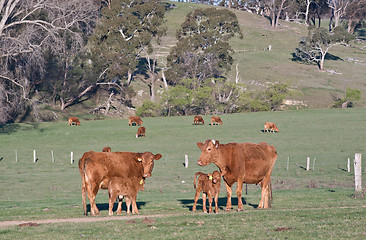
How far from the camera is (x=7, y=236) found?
12.8 metres

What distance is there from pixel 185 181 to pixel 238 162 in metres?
14.1

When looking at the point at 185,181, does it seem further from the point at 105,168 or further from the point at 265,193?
the point at 105,168

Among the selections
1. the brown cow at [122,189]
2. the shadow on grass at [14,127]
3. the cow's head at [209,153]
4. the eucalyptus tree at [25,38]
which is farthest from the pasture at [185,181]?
the eucalyptus tree at [25,38]

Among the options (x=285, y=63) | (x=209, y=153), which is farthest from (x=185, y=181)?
(x=285, y=63)

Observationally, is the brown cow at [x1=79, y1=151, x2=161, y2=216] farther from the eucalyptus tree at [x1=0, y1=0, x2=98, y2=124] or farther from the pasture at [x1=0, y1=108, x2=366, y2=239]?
the eucalyptus tree at [x1=0, y1=0, x2=98, y2=124]

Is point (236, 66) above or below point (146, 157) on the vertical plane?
above

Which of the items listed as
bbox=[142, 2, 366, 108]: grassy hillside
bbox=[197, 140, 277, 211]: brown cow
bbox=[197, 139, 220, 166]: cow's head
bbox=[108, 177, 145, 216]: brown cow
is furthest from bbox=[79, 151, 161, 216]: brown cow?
bbox=[142, 2, 366, 108]: grassy hillside

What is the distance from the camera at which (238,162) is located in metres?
16.7

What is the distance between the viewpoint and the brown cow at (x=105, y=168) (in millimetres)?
16516

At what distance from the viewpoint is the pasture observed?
42.9 ft

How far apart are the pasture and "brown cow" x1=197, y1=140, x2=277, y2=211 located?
2.89ft

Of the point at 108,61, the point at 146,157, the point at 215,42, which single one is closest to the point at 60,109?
the point at 108,61

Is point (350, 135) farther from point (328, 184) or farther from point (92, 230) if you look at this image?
point (92, 230)

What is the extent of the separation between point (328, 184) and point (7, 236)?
2012 centimetres
